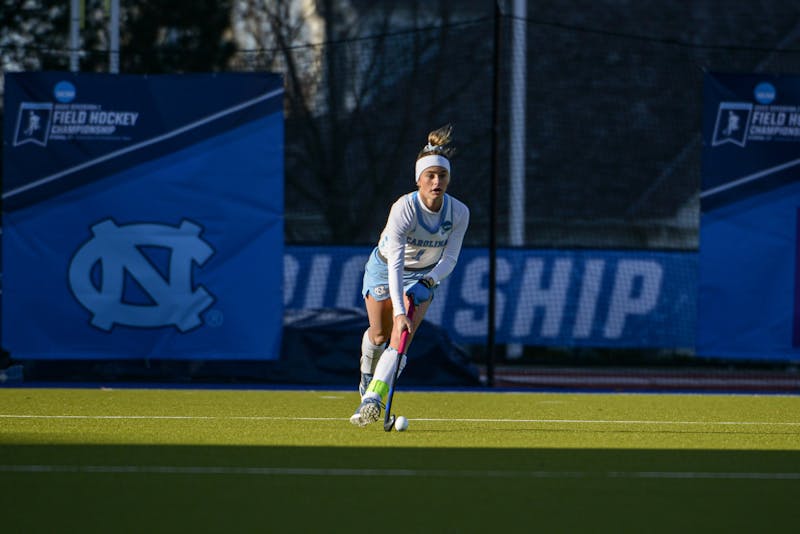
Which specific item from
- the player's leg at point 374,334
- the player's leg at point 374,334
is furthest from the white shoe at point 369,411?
the player's leg at point 374,334

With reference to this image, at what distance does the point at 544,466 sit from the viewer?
6.70m

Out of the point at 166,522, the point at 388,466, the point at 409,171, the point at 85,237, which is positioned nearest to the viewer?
the point at 166,522

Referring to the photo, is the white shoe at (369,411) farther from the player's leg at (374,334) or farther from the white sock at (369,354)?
the white sock at (369,354)

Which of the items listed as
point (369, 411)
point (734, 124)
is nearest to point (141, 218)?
point (369, 411)

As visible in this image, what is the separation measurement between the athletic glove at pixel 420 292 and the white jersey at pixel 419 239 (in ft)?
0.20

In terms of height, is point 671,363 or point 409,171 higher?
point 409,171

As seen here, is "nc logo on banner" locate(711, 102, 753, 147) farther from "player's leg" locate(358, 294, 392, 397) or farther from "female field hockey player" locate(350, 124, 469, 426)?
"player's leg" locate(358, 294, 392, 397)

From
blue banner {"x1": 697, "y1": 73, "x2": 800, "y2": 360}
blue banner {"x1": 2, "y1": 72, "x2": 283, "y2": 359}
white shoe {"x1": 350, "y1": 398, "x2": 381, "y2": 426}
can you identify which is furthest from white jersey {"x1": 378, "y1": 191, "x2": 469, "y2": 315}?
blue banner {"x1": 697, "y1": 73, "x2": 800, "y2": 360}

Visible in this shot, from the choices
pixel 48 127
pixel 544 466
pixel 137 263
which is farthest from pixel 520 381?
pixel 544 466

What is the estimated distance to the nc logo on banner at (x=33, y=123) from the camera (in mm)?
12359

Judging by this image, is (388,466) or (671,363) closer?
(388,466)

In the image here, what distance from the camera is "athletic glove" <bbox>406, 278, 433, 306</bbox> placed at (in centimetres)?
840

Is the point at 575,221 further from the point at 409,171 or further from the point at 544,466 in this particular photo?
the point at 544,466

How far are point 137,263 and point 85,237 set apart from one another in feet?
1.86
